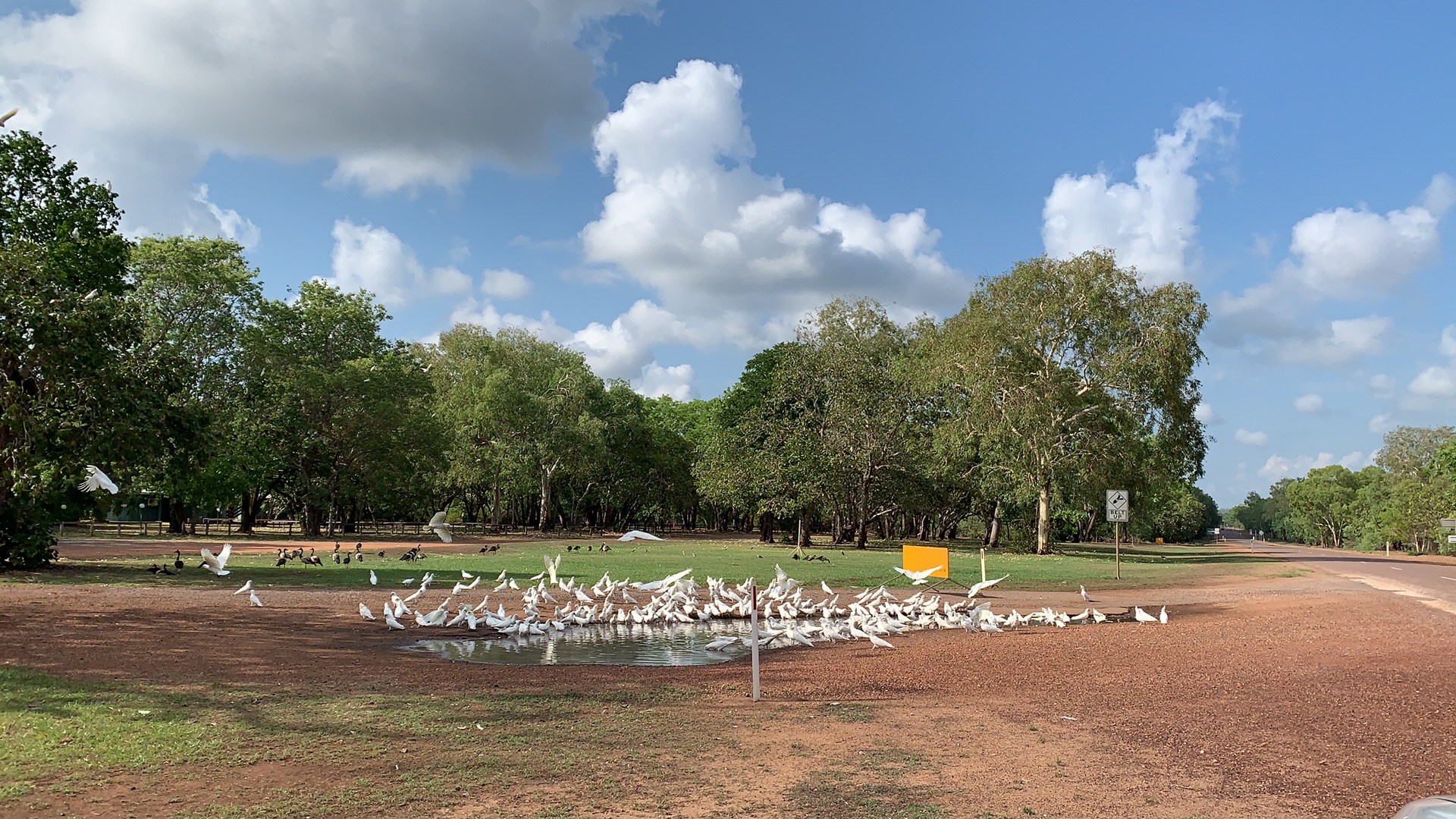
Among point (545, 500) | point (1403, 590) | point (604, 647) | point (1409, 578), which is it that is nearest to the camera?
point (604, 647)

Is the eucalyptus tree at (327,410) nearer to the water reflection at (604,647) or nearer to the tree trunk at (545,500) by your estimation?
the tree trunk at (545,500)

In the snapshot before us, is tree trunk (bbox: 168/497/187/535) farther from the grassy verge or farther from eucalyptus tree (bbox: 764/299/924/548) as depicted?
the grassy verge

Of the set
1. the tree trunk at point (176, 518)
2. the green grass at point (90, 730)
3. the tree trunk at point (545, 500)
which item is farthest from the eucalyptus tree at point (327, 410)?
the green grass at point (90, 730)

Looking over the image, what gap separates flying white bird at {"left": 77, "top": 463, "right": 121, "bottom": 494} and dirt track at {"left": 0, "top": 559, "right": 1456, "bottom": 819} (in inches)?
102

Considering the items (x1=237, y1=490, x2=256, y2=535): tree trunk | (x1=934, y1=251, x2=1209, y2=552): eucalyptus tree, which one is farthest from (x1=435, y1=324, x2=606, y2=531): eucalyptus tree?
(x1=934, y1=251, x2=1209, y2=552): eucalyptus tree

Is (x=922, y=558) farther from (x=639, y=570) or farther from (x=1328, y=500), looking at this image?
(x=1328, y=500)

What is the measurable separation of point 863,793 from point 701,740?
1.79 metres

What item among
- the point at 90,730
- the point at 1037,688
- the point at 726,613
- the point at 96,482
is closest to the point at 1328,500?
the point at 726,613

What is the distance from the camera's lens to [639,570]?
25.8m

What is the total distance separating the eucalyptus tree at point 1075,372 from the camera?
41469 millimetres

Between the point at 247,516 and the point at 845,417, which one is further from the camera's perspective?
the point at 247,516

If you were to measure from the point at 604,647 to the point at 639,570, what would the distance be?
1274 centimetres

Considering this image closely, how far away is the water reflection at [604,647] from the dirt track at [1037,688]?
2.44 feet

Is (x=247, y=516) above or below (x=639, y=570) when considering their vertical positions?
above
